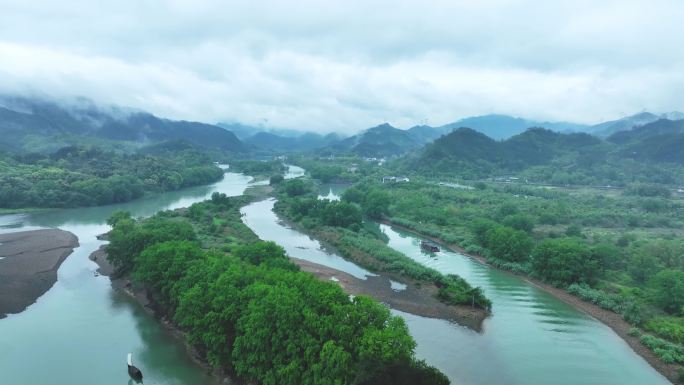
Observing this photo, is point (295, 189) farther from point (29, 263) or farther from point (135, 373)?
point (135, 373)

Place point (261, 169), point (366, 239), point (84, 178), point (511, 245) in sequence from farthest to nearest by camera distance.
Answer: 1. point (261, 169)
2. point (84, 178)
3. point (366, 239)
4. point (511, 245)

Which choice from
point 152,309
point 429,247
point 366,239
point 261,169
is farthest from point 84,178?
point 429,247

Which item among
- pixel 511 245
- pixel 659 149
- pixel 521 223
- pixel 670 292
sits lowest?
pixel 511 245

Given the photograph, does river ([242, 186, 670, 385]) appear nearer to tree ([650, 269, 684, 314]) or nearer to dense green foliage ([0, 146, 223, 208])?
tree ([650, 269, 684, 314])

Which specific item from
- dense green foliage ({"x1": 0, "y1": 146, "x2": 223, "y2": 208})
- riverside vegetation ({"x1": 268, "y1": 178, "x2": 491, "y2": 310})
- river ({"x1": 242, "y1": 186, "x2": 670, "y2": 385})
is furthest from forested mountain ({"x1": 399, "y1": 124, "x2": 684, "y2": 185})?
river ({"x1": 242, "y1": 186, "x2": 670, "y2": 385})

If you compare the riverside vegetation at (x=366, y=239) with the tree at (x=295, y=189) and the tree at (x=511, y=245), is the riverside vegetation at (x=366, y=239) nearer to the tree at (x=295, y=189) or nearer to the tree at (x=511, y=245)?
the tree at (x=295, y=189)

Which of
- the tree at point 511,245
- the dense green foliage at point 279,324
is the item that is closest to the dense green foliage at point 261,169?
the tree at point 511,245
